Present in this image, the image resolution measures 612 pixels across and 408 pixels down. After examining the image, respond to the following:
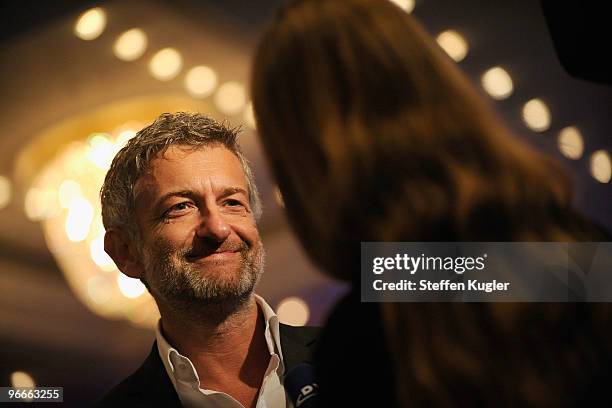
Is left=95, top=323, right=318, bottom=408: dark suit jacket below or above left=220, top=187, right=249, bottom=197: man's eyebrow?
below

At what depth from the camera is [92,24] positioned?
1994 mm

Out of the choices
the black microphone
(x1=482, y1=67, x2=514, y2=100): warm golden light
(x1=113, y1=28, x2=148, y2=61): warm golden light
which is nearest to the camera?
the black microphone

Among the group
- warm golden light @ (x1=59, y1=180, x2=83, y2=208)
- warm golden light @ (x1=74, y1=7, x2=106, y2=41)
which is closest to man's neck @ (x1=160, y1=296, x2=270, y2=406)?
warm golden light @ (x1=59, y1=180, x2=83, y2=208)

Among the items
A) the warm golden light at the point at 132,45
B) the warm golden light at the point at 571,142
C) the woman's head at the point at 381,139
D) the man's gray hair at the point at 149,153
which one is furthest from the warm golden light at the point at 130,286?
the warm golden light at the point at 571,142

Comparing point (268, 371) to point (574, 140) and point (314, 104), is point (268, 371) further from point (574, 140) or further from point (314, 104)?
point (574, 140)

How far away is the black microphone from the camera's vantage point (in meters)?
1.65

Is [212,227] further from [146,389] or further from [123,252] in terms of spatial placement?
[146,389]

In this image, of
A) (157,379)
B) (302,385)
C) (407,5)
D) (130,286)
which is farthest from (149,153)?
(407,5)

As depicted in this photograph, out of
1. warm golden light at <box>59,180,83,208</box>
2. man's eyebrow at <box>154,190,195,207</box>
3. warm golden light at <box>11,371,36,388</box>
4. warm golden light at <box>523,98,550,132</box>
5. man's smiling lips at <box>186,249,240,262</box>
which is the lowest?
warm golden light at <box>11,371,36,388</box>

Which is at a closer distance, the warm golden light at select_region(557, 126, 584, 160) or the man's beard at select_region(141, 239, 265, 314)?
the man's beard at select_region(141, 239, 265, 314)

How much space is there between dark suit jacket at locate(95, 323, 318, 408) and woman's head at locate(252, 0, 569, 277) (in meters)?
0.63

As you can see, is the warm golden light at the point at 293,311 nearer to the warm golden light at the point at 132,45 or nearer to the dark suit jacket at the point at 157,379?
the dark suit jacket at the point at 157,379

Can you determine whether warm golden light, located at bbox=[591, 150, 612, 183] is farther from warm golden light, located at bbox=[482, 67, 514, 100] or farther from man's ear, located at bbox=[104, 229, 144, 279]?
man's ear, located at bbox=[104, 229, 144, 279]

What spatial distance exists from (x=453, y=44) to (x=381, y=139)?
0.88 m
